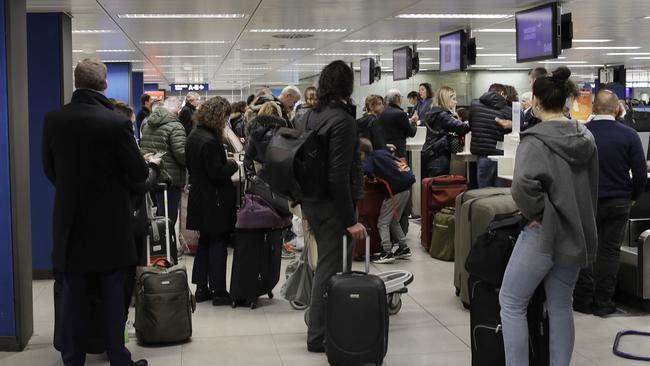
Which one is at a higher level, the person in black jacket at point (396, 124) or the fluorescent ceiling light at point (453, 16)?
the fluorescent ceiling light at point (453, 16)

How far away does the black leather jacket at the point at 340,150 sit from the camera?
4238 millimetres

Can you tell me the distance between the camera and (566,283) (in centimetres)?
355

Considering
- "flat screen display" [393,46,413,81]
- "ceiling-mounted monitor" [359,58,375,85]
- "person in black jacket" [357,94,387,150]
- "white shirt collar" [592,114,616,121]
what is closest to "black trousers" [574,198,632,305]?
"white shirt collar" [592,114,616,121]

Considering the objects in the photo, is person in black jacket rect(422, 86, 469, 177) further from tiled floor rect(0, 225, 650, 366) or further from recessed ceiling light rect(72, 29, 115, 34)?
recessed ceiling light rect(72, 29, 115, 34)

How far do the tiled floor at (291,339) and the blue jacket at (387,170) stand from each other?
133cm

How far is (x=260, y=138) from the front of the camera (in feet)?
19.5

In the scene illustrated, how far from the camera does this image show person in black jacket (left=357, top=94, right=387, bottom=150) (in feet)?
26.5

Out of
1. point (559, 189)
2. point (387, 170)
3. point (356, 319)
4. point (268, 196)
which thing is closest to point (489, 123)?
point (387, 170)

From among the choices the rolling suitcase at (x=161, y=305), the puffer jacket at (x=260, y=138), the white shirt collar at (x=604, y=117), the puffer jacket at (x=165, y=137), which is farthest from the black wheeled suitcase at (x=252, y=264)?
the white shirt collar at (x=604, y=117)

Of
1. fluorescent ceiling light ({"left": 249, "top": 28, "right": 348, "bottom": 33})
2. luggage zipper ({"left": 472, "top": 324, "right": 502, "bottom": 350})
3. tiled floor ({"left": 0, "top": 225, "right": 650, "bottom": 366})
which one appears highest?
fluorescent ceiling light ({"left": 249, "top": 28, "right": 348, "bottom": 33})

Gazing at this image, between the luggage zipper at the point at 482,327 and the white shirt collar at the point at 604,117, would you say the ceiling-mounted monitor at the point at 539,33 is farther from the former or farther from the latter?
the luggage zipper at the point at 482,327

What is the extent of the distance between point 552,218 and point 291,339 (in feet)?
7.16

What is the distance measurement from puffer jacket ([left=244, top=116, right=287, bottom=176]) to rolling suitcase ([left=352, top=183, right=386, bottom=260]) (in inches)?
55.4

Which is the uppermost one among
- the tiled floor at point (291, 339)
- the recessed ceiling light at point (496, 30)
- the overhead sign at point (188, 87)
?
the overhead sign at point (188, 87)
